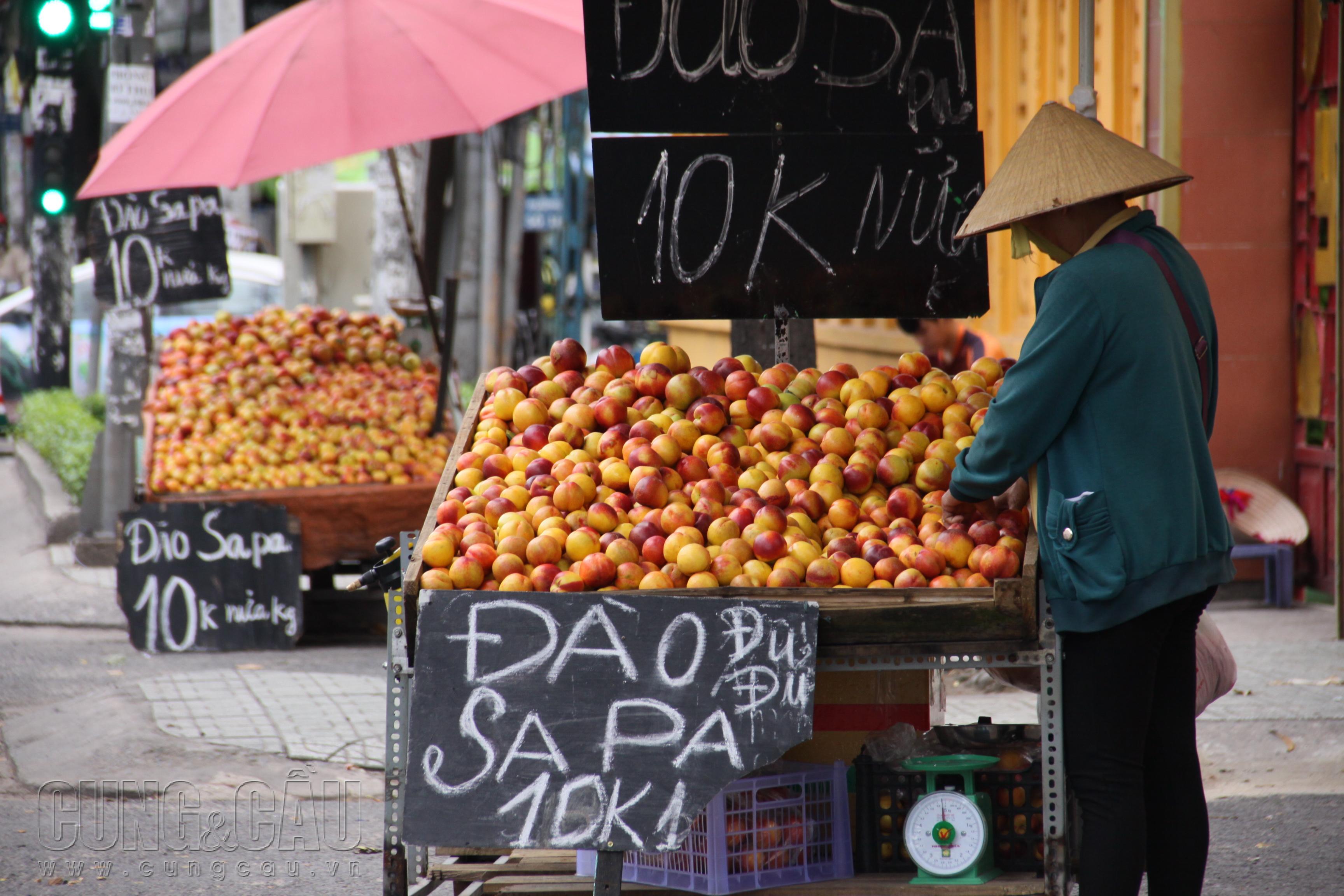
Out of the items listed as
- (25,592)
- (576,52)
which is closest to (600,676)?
(576,52)

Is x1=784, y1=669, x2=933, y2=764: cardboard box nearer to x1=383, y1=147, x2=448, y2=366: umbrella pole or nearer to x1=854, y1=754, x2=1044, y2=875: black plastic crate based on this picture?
x1=854, y1=754, x2=1044, y2=875: black plastic crate

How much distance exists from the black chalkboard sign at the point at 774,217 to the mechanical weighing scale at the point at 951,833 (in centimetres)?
130

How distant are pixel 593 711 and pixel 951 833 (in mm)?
837

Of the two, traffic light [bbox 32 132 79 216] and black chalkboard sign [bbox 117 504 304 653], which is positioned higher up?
traffic light [bbox 32 132 79 216]

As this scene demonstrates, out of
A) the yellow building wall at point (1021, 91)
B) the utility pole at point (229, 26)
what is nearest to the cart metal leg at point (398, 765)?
the yellow building wall at point (1021, 91)

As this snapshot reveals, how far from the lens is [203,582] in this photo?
259 inches

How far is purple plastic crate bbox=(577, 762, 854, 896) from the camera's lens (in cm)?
288

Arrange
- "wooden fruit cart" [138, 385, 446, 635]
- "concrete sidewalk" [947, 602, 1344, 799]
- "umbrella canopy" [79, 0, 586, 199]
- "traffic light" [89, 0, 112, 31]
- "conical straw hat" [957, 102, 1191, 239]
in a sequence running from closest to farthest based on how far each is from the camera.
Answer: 1. "conical straw hat" [957, 102, 1191, 239]
2. "concrete sidewalk" [947, 602, 1344, 799]
3. "umbrella canopy" [79, 0, 586, 199]
4. "wooden fruit cart" [138, 385, 446, 635]
5. "traffic light" [89, 0, 112, 31]

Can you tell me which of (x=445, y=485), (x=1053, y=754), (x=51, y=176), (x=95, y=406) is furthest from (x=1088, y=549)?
(x=95, y=406)

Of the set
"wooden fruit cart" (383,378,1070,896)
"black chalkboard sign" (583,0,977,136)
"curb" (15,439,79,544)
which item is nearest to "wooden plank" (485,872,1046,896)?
"wooden fruit cart" (383,378,1070,896)

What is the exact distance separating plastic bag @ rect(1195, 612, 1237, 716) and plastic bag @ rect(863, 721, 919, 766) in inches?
27.5

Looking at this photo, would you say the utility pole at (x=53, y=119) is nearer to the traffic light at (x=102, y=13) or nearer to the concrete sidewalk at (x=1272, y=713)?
the traffic light at (x=102, y=13)

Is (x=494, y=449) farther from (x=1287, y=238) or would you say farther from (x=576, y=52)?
(x=1287, y=238)

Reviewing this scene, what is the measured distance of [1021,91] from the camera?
28.7 feet
